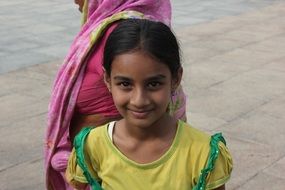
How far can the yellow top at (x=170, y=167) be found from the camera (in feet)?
5.77

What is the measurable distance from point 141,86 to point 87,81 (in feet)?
1.88

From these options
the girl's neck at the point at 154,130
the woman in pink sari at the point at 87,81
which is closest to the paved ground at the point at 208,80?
the woman in pink sari at the point at 87,81

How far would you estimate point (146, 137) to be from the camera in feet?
6.05

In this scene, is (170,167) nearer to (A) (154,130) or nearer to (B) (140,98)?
(A) (154,130)

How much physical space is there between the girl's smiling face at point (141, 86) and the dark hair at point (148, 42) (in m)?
0.02

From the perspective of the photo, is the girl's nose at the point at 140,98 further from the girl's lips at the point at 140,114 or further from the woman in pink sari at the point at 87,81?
the woman in pink sari at the point at 87,81

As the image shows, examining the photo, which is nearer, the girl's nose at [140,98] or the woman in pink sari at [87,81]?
the girl's nose at [140,98]

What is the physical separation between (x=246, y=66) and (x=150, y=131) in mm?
4847

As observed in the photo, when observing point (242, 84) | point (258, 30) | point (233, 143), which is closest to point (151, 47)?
point (233, 143)

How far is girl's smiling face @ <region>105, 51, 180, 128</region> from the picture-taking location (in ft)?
5.61

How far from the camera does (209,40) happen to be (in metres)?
7.82

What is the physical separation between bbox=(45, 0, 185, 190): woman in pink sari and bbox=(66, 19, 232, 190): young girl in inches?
14.2

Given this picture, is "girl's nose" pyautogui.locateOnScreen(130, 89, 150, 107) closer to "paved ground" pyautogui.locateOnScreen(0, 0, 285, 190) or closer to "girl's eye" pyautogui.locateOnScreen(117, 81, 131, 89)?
"girl's eye" pyautogui.locateOnScreen(117, 81, 131, 89)

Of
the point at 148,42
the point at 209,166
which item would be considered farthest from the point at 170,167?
the point at 148,42
